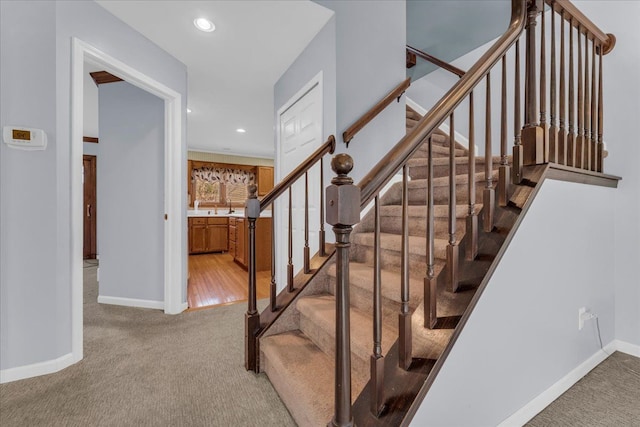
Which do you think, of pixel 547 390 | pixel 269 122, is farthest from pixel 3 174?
pixel 269 122

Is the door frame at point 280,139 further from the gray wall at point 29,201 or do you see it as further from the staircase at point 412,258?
the gray wall at point 29,201

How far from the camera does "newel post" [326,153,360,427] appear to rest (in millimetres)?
810

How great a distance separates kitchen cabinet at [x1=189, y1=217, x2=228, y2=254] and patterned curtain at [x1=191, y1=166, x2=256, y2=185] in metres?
1.22

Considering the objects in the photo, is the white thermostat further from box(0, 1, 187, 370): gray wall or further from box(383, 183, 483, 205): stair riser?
box(383, 183, 483, 205): stair riser

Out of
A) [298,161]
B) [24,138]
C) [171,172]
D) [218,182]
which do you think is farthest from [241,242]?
[24,138]

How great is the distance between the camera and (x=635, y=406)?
1431mm

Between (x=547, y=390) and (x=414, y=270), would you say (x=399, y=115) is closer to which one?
(x=414, y=270)

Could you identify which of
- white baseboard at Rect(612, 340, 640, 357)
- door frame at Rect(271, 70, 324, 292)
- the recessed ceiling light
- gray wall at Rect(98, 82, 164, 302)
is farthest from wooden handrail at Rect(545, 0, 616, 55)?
gray wall at Rect(98, 82, 164, 302)

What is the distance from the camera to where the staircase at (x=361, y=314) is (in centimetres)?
110

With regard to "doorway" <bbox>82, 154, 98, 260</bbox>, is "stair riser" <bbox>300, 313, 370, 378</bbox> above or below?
below

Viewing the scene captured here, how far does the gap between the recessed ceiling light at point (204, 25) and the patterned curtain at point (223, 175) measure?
4833mm

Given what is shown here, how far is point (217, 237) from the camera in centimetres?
630

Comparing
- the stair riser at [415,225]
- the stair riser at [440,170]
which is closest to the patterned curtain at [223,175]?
the stair riser at [440,170]

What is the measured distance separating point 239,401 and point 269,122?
409 centimetres
